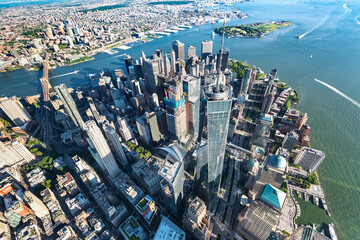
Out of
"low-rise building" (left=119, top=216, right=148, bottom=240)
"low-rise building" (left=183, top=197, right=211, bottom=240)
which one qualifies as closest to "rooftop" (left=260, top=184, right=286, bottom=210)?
"low-rise building" (left=183, top=197, right=211, bottom=240)

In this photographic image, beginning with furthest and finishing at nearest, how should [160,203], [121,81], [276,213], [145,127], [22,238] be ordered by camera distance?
[121,81]
[145,127]
[160,203]
[22,238]
[276,213]

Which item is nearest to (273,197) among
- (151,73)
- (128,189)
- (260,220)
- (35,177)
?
(260,220)

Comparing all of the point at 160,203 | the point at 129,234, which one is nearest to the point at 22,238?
the point at 129,234

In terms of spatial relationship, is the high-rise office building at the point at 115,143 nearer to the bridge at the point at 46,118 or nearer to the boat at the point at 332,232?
the bridge at the point at 46,118

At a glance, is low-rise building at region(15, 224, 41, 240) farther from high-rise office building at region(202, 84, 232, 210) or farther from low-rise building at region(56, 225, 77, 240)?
high-rise office building at region(202, 84, 232, 210)

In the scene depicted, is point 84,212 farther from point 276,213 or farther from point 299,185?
point 299,185

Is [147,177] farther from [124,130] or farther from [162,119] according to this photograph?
[162,119]
